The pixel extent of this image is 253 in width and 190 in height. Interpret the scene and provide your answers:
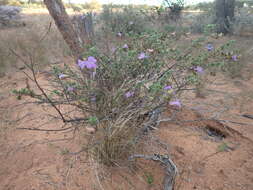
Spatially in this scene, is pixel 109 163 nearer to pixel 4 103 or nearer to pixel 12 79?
pixel 4 103

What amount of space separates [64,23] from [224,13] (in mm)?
5003

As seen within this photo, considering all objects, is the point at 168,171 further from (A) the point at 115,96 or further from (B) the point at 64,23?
(B) the point at 64,23

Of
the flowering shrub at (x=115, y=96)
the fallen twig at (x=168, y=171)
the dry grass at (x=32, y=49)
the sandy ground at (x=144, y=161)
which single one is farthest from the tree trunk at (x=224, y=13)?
the fallen twig at (x=168, y=171)

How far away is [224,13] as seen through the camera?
5.54m

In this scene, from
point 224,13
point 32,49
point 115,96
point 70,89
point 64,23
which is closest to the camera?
point 115,96

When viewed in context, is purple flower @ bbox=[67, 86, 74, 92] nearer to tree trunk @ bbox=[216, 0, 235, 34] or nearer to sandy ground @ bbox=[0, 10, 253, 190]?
sandy ground @ bbox=[0, 10, 253, 190]

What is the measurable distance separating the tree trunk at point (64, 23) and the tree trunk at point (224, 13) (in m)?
4.59

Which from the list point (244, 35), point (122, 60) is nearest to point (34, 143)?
point (122, 60)

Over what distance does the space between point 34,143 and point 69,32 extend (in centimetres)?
124

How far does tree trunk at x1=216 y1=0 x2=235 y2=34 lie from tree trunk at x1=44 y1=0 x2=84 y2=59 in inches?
181

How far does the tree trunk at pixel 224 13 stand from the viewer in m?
5.39

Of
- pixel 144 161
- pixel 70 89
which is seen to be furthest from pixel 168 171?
pixel 70 89

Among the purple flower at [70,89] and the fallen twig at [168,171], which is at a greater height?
the purple flower at [70,89]

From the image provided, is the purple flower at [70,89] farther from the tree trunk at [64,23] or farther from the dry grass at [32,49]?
the dry grass at [32,49]
